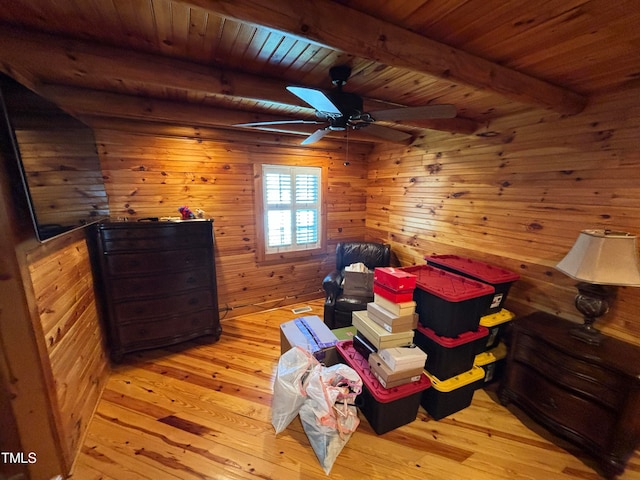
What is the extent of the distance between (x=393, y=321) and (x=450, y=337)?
1.58 ft

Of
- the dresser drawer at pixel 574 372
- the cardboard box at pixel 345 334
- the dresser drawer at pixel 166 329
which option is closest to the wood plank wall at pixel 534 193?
the dresser drawer at pixel 574 372

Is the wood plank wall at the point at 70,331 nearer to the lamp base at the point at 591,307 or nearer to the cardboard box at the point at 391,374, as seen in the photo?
the cardboard box at the point at 391,374

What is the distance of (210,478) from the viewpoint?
57.5 inches

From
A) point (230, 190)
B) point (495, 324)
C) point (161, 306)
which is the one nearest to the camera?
point (495, 324)

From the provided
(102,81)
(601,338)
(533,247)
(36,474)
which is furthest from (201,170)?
(601,338)

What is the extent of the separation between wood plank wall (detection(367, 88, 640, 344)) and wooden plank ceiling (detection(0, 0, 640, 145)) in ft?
0.82

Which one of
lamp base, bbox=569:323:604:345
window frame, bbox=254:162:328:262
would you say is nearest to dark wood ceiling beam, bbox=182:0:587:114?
lamp base, bbox=569:323:604:345

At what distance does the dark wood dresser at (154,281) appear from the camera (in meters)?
2.22

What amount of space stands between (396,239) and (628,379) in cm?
241

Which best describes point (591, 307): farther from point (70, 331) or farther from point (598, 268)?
point (70, 331)

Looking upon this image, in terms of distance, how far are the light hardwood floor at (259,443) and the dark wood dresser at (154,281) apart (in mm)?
395

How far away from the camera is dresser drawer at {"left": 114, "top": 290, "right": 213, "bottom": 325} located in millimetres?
2320

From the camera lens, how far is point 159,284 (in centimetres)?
240

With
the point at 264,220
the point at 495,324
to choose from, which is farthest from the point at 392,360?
the point at 264,220
